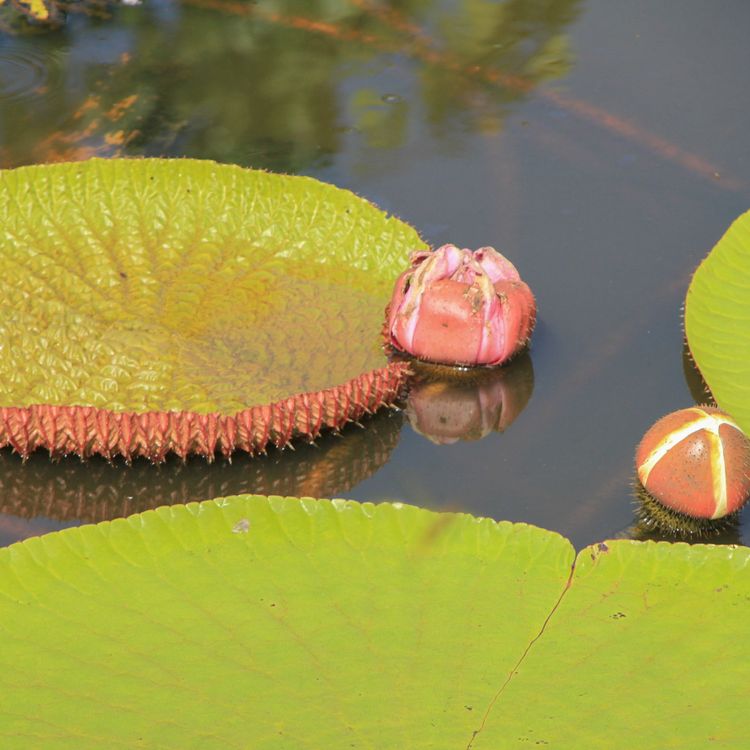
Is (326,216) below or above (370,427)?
above

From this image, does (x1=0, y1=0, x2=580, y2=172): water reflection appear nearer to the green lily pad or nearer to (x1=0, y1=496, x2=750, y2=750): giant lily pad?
the green lily pad

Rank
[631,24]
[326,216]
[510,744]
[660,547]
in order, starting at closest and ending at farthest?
[510,744] < [660,547] < [326,216] < [631,24]

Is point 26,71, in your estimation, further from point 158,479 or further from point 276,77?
point 158,479

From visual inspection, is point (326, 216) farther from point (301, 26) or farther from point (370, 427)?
point (301, 26)

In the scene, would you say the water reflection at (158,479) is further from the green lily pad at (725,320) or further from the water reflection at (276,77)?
the water reflection at (276,77)

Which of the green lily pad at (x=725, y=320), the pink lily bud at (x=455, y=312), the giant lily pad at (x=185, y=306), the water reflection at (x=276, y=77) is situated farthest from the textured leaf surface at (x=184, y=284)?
the green lily pad at (x=725, y=320)

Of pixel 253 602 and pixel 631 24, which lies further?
pixel 631 24

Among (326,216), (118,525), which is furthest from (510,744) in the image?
(326,216)

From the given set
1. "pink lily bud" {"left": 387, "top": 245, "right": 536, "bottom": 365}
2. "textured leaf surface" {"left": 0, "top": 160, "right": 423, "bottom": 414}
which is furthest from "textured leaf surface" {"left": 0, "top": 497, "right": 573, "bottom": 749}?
"pink lily bud" {"left": 387, "top": 245, "right": 536, "bottom": 365}
